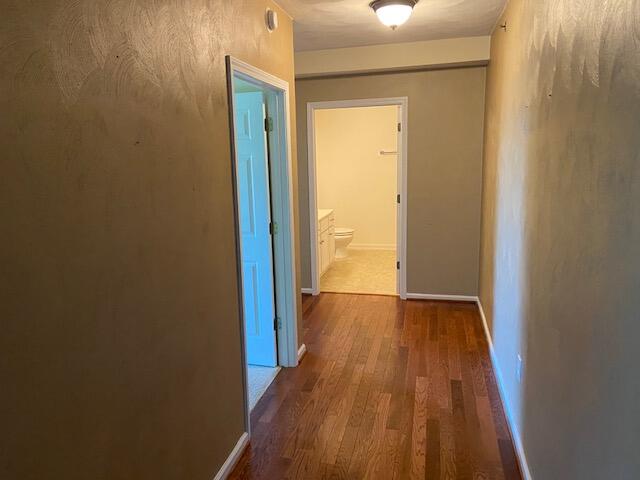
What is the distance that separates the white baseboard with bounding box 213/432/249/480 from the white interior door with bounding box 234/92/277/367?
0.77 meters

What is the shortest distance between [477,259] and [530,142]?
8.00 feet

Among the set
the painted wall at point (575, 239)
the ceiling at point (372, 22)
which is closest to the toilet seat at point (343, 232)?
the ceiling at point (372, 22)

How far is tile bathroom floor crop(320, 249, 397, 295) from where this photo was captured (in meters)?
5.02

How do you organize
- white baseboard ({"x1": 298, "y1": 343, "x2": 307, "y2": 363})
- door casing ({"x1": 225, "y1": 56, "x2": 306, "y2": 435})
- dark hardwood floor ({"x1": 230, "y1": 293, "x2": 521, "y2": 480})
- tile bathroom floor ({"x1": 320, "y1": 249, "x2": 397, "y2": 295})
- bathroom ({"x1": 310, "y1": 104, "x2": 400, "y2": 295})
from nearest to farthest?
dark hardwood floor ({"x1": 230, "y1": 293, "x2": 521, "y2": 480}) → door casing ({"x1": 225, "y1": 56, "x2": 306, "y2": 435}) → white baseboard ({"x1": 298, "y1": 343, "x2": 307, "y2": 363}) → tile bathroom floor ({"x1": 320, "y1": 249, "x2": 397, "y2": 295}) → bathroom ({"x1": 310, "y1": 104, "x2": 400, "y2": 295})

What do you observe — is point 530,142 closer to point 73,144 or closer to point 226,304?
point 226,304

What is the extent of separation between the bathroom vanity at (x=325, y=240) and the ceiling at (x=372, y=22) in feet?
6.37

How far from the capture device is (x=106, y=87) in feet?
4.23

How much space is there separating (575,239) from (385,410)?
5.33 ft

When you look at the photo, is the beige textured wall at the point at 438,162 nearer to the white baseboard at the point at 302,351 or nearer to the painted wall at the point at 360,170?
the white baseboard at the point at 302,351

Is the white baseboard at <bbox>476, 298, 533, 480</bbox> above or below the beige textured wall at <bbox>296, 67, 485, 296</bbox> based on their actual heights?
below

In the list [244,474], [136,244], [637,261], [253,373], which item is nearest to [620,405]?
[637,261]

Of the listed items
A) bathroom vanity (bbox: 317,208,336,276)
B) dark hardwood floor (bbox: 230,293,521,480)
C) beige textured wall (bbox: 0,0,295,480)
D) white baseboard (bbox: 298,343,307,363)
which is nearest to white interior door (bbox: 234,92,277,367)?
white baseboard (bbox: 298,343,307,363)

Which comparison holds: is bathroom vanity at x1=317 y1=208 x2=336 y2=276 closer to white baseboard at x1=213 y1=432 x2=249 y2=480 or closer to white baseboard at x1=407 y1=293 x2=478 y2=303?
white baseboard at x1=407 y1=293 x2=478 y2=303

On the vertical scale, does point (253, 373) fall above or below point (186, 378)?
below
